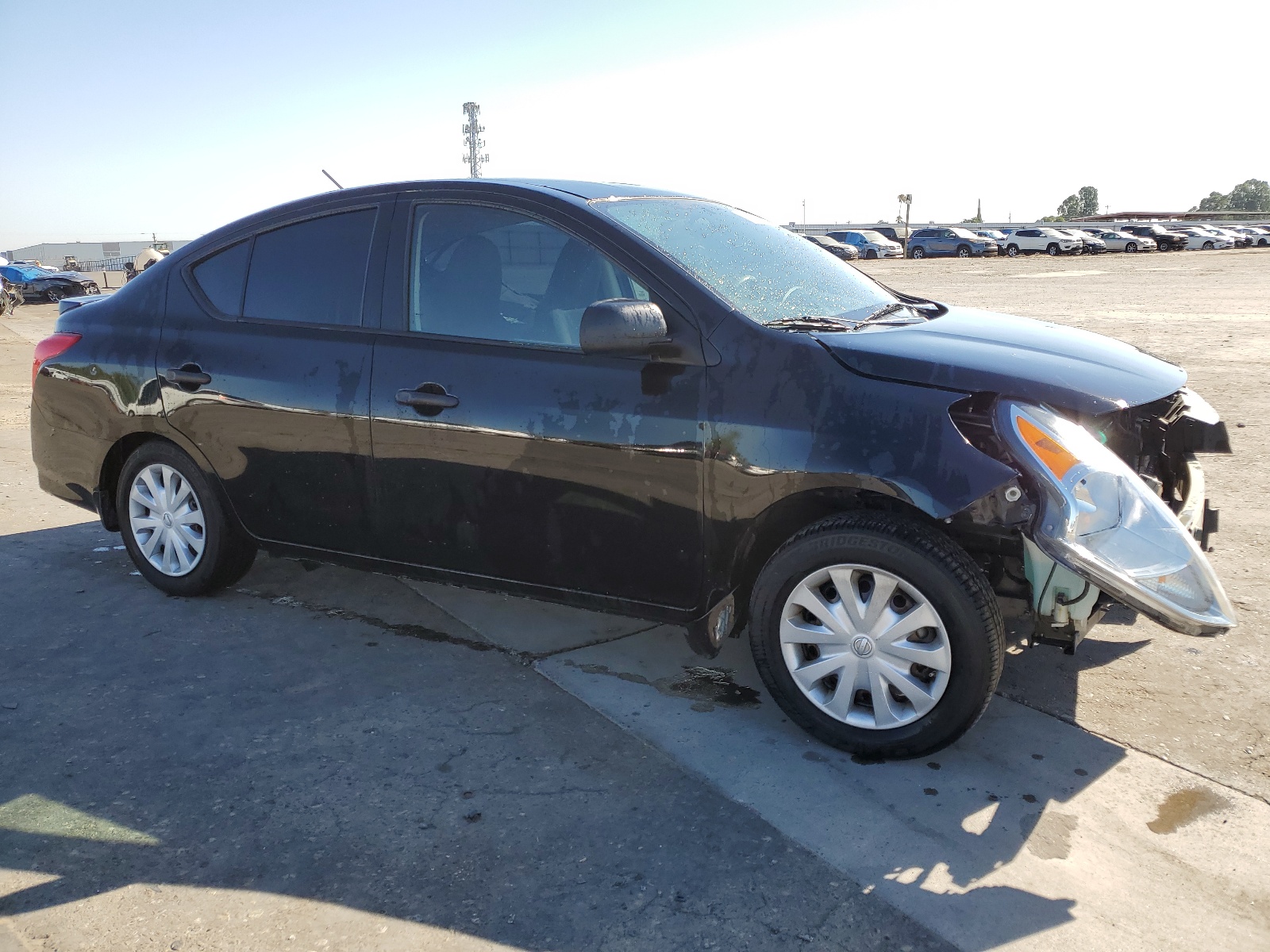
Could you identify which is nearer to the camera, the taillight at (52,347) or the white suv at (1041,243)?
the taillight at (52,347)

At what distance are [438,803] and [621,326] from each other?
5.02 feet

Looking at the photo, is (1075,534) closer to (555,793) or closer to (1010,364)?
(1010,364)

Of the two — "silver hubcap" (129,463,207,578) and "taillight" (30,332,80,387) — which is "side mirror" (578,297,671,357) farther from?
"taillight" (30,332,80,387)

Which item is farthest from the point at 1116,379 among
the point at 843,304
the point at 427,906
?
the point at 427,906

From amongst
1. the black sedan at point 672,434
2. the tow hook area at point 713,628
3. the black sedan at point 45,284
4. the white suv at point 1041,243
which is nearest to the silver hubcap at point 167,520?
the black sedan at point 672,434

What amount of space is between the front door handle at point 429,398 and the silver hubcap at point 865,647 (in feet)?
4.58

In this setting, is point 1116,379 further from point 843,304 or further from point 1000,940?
point 1000,940

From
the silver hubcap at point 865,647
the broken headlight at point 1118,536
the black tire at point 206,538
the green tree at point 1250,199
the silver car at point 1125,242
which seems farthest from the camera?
the green tree at point 1250,199

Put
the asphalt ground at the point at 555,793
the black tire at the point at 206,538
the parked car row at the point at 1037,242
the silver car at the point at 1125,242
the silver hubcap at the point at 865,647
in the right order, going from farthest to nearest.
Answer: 1. the silver car at the point at 1125,242
2. the parked car row at the point at 1037,242
3. the black tire at the point at 206,538
4. the silver hubcap at the point at 865,647
5. the asphalt ground at the point at 555,793

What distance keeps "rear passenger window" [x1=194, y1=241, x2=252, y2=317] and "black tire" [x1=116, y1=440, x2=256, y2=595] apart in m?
0.68

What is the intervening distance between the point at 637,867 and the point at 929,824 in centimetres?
84

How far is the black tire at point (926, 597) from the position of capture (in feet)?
10.4

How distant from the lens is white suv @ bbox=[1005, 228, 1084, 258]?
177ft

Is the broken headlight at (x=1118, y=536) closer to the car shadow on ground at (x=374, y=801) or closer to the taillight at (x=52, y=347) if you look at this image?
the car shadow on ground at (x=374, y=801)
